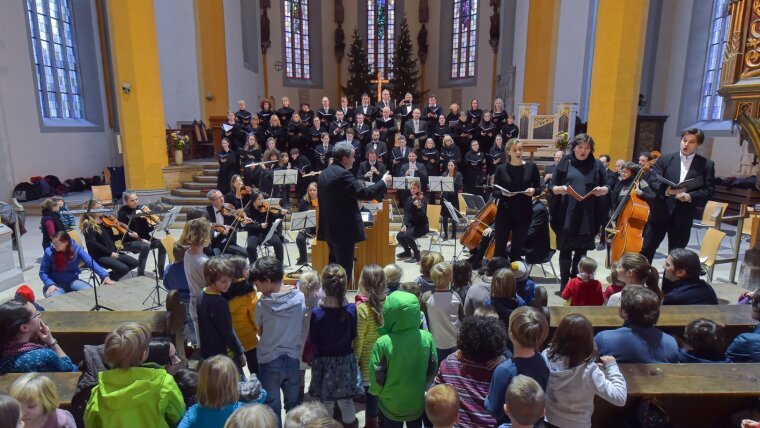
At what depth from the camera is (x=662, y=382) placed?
8.04 feet

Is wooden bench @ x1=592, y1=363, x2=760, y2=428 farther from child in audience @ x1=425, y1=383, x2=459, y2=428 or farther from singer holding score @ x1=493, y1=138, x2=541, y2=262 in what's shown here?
singer holding score @ x1=493, y1=138, x2=541, y2=262

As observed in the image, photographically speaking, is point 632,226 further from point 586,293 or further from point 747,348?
point 747,348

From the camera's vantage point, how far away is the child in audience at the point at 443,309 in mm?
3326

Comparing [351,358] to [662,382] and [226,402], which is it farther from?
[662,382]

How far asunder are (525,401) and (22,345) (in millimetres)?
2747

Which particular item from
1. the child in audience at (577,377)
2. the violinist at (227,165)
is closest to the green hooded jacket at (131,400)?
the child in audience at (577,377)

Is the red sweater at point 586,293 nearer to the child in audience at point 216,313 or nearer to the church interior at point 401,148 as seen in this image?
the church interior at point 401,148

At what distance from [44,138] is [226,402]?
1404 centimetres

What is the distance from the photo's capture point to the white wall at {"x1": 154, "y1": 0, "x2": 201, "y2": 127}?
14.8m

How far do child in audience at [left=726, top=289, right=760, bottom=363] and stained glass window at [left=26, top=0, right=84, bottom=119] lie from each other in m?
15.5

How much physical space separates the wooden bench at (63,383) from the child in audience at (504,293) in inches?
98.4

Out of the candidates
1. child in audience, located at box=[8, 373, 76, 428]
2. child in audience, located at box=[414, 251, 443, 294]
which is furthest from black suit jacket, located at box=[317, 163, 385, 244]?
child in audience, located at box=[8, 373, 76, 428]

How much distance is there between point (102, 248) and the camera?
624 cm

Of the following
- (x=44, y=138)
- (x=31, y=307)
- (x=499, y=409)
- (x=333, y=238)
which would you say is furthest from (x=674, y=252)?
(x=44, y=138)
